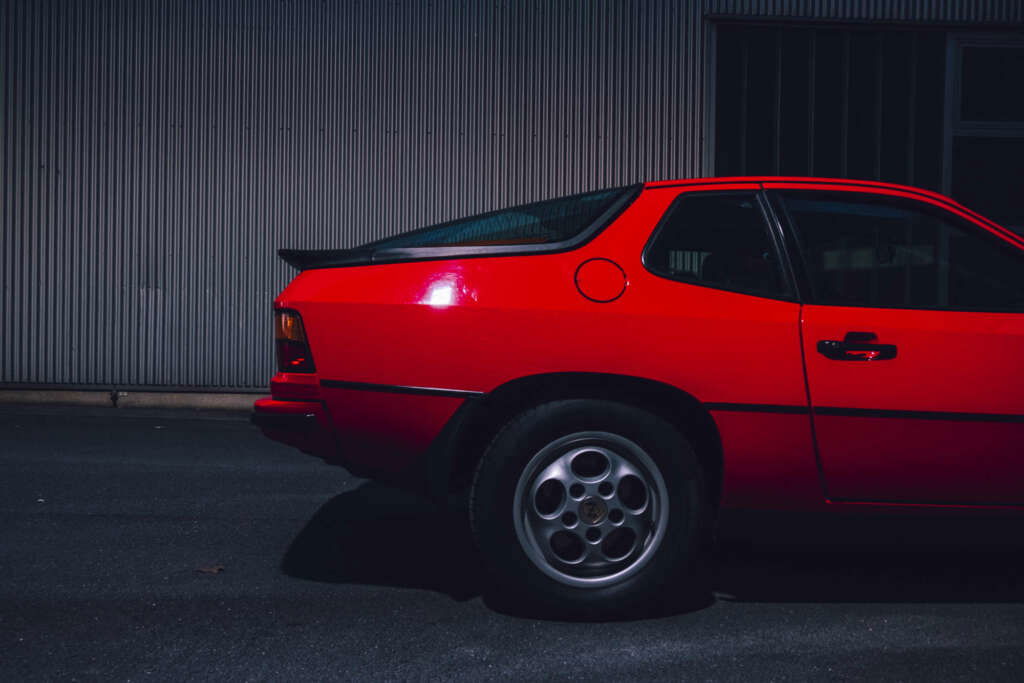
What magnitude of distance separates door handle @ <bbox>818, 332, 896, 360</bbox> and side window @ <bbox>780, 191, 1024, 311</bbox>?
0.13 m

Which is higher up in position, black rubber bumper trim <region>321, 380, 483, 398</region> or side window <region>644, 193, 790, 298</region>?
side window <region>644, 193, 790, 298</region>

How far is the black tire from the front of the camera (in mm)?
3557

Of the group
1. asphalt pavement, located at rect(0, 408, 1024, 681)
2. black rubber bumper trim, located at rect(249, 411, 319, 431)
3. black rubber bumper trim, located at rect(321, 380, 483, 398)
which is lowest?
asphalt pavement, located at rect(0, 408, 1024, 681)

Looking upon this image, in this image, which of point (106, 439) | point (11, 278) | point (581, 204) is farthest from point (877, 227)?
point (11, 278)

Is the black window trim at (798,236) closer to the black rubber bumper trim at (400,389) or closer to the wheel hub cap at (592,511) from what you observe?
the wheel hub cap at (592,511)

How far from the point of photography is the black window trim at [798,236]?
368 centimetres

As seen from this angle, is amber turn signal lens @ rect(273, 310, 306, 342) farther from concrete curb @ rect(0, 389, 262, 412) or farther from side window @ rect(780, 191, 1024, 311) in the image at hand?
concrete curb @ rect(0, 389, 262, 412)

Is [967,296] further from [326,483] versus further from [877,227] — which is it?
[326,483]

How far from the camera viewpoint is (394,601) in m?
3.85

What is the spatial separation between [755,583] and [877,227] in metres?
1.41

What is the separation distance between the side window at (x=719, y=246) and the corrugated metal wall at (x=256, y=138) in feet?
→ 21.1

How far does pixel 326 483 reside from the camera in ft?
20.4

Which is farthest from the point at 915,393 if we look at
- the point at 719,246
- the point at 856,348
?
the point at 719,246

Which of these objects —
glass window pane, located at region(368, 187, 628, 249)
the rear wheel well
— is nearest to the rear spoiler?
glass window pane, located at region(368, 187, 628, 249)
